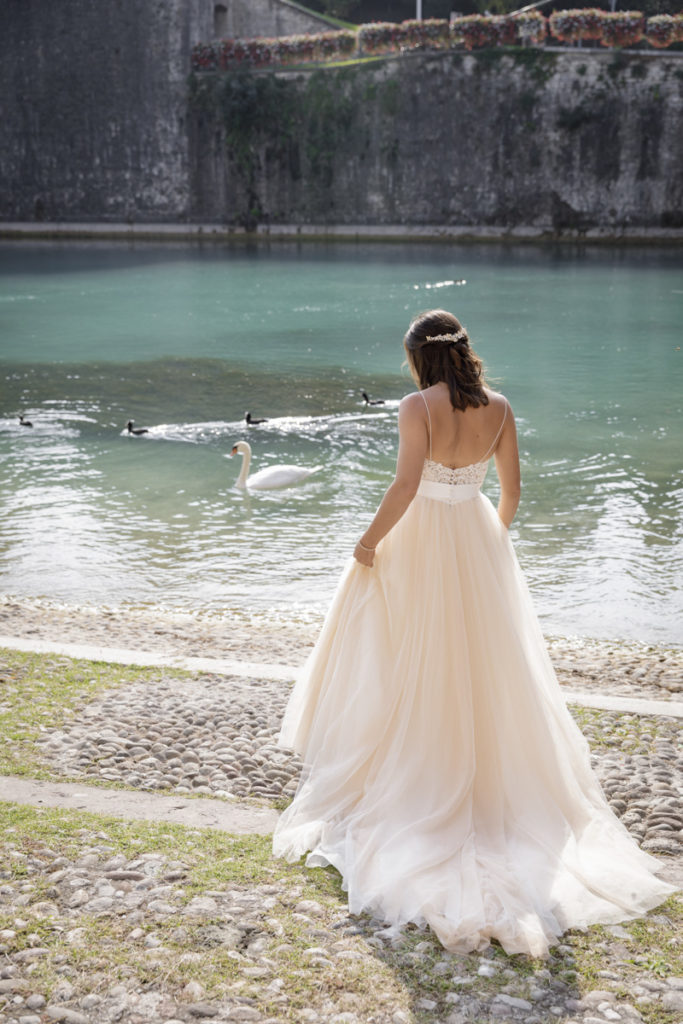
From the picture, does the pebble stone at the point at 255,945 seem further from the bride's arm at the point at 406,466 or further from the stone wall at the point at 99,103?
the stone wall at the point at 99,103

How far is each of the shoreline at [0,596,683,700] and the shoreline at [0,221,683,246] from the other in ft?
104

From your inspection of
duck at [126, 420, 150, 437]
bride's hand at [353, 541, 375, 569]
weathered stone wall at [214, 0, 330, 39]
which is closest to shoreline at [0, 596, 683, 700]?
bride's hand at [353, 541, 375, 569]

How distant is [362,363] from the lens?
17.0 m

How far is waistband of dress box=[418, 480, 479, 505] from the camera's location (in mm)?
3701

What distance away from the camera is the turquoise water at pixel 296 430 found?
27.7 feet

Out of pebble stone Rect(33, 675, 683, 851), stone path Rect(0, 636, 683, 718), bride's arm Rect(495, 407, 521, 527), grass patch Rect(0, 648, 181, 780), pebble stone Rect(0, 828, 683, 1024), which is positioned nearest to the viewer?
pebble stone Rect(0, 828, 683, 1024)

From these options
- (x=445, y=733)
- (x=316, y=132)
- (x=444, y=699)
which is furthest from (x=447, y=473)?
(x=316, y=132)

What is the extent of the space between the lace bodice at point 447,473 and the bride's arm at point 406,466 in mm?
93

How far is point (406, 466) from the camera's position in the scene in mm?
3572

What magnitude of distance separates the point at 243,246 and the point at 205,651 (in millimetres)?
33263

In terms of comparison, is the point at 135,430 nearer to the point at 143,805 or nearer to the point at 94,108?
the point at 143,805

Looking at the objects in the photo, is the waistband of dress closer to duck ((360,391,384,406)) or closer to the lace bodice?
the lace bodice

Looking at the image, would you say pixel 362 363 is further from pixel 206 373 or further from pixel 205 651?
pixel 205 651

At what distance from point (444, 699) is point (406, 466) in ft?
2.67
